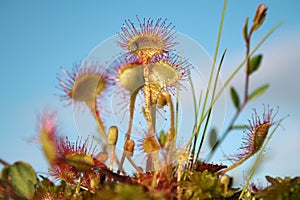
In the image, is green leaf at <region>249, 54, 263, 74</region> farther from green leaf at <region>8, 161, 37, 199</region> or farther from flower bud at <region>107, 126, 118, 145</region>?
green leaf at <region>8, 161, 37, 199</region>

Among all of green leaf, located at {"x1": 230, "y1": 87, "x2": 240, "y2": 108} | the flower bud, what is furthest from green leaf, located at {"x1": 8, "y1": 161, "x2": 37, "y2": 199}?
green leaf, located at {"x1": 230, "y1": 87, "x2": 240, "y2": 108}

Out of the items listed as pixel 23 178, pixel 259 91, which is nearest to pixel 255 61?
pixel 259 91

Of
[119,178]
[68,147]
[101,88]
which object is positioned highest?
[101,88]

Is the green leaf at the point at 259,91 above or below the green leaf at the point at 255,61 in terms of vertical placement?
below

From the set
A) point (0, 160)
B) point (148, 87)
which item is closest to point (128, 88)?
point (148, 87)

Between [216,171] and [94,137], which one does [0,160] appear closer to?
[94,137]

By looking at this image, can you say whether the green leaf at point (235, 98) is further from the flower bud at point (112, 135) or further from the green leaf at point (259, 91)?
the flower bud at point (112, 135)

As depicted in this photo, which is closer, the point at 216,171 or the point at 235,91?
the point at 235,91

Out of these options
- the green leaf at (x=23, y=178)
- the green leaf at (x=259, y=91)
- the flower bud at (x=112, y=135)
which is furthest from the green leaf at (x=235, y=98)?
the green leaf at (x=23, y=178)

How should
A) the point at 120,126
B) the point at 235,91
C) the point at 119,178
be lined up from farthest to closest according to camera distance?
the point at 120,126, the point at 119,178, the point at 235,91
